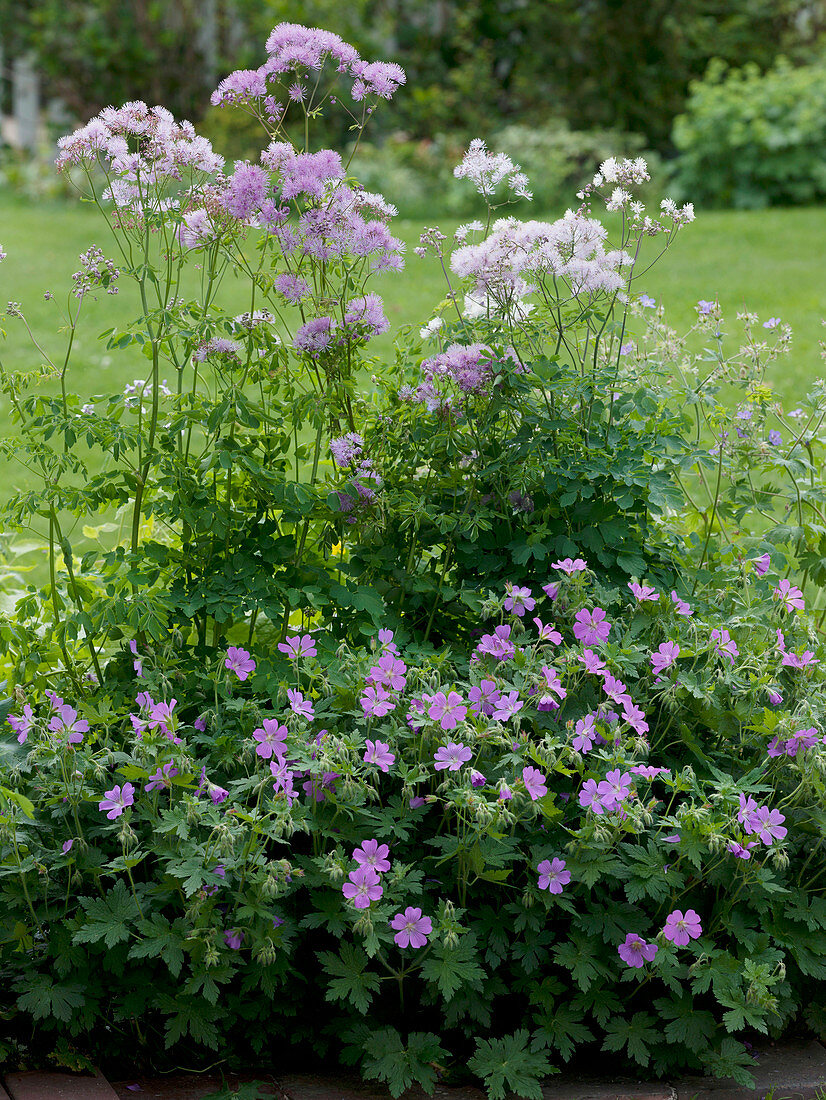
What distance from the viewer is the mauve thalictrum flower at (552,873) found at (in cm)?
214

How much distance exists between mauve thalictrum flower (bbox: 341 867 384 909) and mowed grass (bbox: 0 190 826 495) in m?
3.11

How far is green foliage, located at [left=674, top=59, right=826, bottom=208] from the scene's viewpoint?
11016 millimetres

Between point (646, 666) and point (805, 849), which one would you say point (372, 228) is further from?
point (805, 849)

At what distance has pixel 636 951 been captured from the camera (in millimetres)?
2133

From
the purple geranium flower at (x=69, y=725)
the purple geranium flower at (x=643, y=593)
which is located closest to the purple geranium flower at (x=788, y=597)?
the purple geranium flower at (x=643, y=593)

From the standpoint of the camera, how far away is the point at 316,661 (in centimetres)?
242

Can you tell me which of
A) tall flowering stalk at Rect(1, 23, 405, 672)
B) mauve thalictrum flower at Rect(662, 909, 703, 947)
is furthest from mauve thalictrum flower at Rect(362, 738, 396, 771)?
mauve thalictrum flower at Rect(662, 909, 703, 947)

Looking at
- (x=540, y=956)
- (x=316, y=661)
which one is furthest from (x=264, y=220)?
(x=540, y=956)

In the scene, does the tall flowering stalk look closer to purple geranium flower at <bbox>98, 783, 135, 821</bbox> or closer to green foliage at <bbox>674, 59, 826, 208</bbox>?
purple geranium flower at <bbox>98, 783, 135, 821</bbox>

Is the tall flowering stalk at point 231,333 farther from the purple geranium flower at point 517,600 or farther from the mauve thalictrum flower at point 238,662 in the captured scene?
the purple geranium flower at point 517,600

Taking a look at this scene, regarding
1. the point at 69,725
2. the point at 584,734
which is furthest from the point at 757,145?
the point at 69,725

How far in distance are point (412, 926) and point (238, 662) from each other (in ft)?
2.23

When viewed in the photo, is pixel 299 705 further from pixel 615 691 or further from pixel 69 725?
pixel 615 691

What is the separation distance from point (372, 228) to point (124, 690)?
1127 mm
